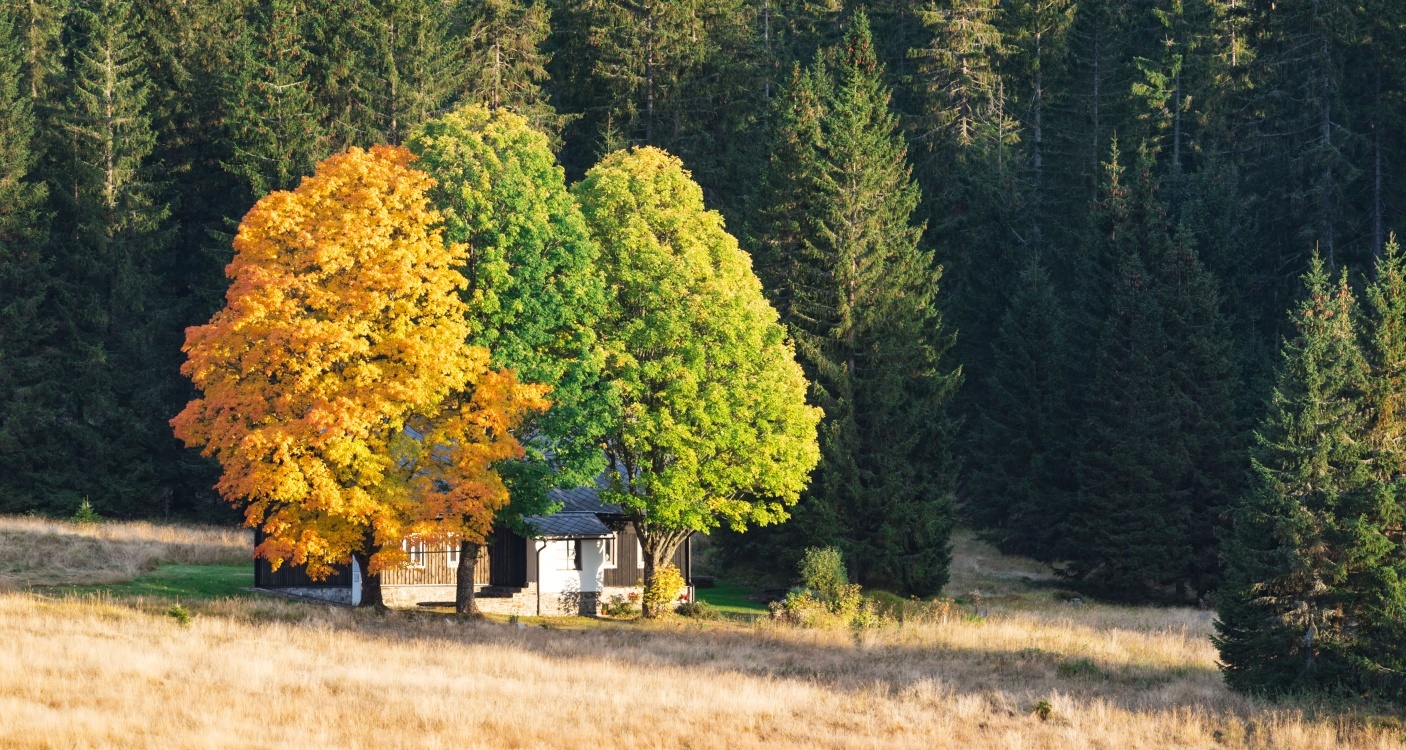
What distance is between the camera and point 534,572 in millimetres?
48562

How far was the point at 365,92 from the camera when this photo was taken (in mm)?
72875

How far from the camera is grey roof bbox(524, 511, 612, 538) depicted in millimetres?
47562

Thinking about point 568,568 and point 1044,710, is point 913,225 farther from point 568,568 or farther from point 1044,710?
point 1044,710

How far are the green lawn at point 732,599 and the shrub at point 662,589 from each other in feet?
10.1

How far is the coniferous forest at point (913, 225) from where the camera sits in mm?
55094

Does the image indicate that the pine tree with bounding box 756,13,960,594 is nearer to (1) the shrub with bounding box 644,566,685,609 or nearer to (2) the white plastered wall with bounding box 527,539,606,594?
(1) the shrub with bounding box 644,566,685,609

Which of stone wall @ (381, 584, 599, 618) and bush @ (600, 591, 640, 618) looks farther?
bush @ (600, 591, 640, 618)

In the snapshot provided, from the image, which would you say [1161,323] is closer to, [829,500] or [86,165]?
[829,500]

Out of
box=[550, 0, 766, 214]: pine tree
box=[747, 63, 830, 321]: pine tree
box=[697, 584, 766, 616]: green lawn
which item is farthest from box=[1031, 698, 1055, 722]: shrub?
box=[550, 0, 766, 214]: pine tree

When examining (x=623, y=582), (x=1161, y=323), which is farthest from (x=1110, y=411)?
(x=623, y=582)

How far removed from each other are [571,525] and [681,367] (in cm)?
659

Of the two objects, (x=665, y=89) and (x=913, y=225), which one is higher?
(x=665, y=89)

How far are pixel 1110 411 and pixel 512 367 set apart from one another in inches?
1154

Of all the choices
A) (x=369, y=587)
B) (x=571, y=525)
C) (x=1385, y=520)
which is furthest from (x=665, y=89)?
(x=1385, y=520)
